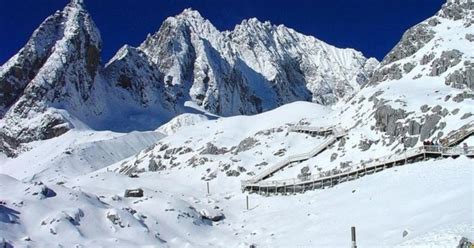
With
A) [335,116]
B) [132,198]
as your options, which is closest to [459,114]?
[335,116]

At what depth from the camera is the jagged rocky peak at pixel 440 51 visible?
85.0 meters

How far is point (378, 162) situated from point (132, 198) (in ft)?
83.8

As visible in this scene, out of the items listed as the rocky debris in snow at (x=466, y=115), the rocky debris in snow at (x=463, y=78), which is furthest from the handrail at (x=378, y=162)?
the rocky debris in snow at (x=463, y=78)

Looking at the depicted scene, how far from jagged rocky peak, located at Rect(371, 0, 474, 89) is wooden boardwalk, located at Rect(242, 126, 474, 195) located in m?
23.8

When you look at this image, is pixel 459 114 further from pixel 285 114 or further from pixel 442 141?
pixel 285 114

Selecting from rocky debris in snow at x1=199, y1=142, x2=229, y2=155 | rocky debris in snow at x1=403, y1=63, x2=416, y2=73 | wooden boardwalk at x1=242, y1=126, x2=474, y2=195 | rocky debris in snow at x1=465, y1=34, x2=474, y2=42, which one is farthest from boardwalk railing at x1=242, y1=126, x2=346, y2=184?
rocky debris in snow at x1=465, y1=34, x2=474, y2=42

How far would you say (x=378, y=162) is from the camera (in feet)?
212

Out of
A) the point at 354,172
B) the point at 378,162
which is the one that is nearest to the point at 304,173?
the point at 354,172

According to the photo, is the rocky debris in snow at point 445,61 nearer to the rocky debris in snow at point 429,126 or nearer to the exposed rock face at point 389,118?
the exposed rock face at point 389,118

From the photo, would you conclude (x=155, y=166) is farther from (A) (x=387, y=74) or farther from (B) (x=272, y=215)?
(B) (x=272, y=215)

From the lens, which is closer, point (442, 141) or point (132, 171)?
point (442, 141)

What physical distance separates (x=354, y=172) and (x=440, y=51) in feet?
112

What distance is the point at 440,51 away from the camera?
9131cm

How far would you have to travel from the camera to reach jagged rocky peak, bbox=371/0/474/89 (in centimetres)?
8500
